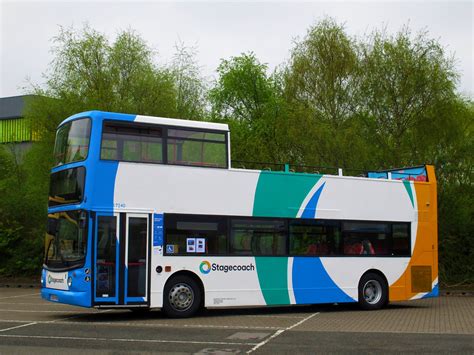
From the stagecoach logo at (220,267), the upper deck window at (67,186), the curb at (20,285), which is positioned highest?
the upper deck window at (67,186)

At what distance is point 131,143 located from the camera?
17312 millimetres

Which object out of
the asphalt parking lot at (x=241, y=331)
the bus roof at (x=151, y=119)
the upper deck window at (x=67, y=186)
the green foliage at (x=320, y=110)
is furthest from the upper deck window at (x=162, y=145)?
the green foliage at (x=320, y=110)

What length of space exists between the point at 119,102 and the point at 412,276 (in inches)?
694

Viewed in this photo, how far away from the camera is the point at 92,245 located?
1650 cm

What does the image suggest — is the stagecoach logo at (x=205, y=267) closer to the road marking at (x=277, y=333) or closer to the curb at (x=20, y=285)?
the road marking at (x=277, y=333)

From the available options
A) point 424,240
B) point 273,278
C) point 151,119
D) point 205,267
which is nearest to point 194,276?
point 205,267

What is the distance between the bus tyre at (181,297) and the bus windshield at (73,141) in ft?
11.8

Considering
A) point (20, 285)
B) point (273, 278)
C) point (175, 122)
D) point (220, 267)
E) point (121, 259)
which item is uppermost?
point (175, 122)

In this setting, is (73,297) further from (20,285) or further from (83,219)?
(20,285)

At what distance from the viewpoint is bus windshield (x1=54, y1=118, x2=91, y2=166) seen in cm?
1695

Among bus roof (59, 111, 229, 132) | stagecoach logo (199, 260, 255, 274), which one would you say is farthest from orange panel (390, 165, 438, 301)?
bus roof (59, 111, 229, 132)

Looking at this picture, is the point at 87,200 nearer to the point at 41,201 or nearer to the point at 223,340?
the point at 223,340

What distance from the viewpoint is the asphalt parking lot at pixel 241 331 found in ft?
40.3

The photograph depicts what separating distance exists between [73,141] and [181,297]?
4.36 meters
